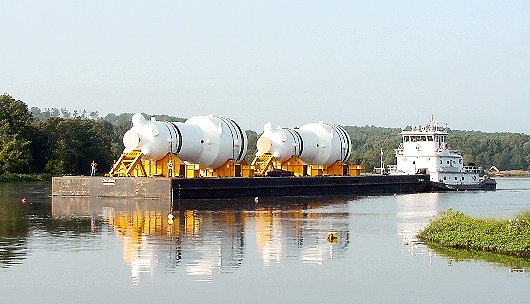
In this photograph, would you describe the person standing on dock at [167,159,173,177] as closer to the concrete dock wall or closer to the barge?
the barge

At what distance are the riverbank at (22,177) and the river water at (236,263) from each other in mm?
58455

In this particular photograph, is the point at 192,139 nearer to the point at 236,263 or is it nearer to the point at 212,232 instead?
the point at 212,232

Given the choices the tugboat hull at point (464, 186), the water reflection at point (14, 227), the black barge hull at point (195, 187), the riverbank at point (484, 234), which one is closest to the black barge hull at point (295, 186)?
the black barge hull at point (195, 187)

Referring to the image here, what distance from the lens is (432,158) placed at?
84.2 meters

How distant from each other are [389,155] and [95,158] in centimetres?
6309

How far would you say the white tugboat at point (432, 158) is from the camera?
83.5 metres

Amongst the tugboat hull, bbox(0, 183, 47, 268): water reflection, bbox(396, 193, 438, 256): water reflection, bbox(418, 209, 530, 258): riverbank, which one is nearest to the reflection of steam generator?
bbox(0, 183, 47, 268): water reflection

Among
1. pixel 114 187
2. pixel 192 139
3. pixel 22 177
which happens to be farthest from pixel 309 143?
pixel 22 177

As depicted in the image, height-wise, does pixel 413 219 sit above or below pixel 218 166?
below

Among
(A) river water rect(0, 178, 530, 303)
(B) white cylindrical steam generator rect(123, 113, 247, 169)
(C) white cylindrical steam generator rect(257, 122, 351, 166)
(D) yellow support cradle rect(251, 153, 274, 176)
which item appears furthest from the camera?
(C) white cylindrical steam generator rect(257, 122, 351, 166)

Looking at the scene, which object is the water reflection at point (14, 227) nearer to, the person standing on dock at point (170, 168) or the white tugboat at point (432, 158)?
the person standing on dock at point (170, 168)

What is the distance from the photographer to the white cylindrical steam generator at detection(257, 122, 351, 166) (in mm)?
71438

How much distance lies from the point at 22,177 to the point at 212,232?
71168 mm

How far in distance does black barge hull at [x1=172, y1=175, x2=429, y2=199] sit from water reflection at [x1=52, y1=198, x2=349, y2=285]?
237cm
